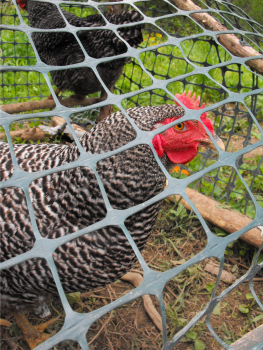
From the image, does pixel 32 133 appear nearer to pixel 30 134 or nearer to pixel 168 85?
pixel 30 134

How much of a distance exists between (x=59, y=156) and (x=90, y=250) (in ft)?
1.73

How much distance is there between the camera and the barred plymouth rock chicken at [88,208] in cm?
133

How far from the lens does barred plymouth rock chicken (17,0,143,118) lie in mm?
2512

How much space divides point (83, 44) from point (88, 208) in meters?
1.99

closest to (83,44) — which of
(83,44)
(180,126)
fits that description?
(83,44)

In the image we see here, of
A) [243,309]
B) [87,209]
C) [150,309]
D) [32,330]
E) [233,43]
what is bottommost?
[32,330]

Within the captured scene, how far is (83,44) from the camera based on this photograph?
8.95ft

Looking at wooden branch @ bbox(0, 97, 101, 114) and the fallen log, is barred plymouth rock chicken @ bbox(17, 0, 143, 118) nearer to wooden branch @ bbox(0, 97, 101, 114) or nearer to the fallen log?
wooden branch @ bbox(0, 97, 101, 114)

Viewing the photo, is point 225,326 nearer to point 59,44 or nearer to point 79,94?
point 79,94

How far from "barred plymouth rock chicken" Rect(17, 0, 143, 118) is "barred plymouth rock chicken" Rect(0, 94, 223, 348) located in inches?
55.9

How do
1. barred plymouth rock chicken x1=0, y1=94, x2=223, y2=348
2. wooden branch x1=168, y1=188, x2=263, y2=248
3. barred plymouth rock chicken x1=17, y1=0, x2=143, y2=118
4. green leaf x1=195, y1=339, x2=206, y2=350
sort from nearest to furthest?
barred plymouth rock chicken x1=0, y1=94, x2=223, y2=348 → green leaf x1=195, y1=339, x2=206, y2=350 → wooden branch x1=168, y1=188, x2=263, y2=248 → barred plymouth rock chicken x1=17, y1=0, x2=143, y2=118

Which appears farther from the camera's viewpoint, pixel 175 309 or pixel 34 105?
pixel 34 105

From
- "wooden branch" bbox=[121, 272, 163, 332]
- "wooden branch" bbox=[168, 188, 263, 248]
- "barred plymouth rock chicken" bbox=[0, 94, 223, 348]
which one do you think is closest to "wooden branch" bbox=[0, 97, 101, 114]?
"barred plymouth rock chicken" bbox=[0, 94, 223, 348]

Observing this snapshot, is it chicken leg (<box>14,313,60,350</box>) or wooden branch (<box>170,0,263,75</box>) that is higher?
wooden branch (<box>170,0,263,75</box>)
